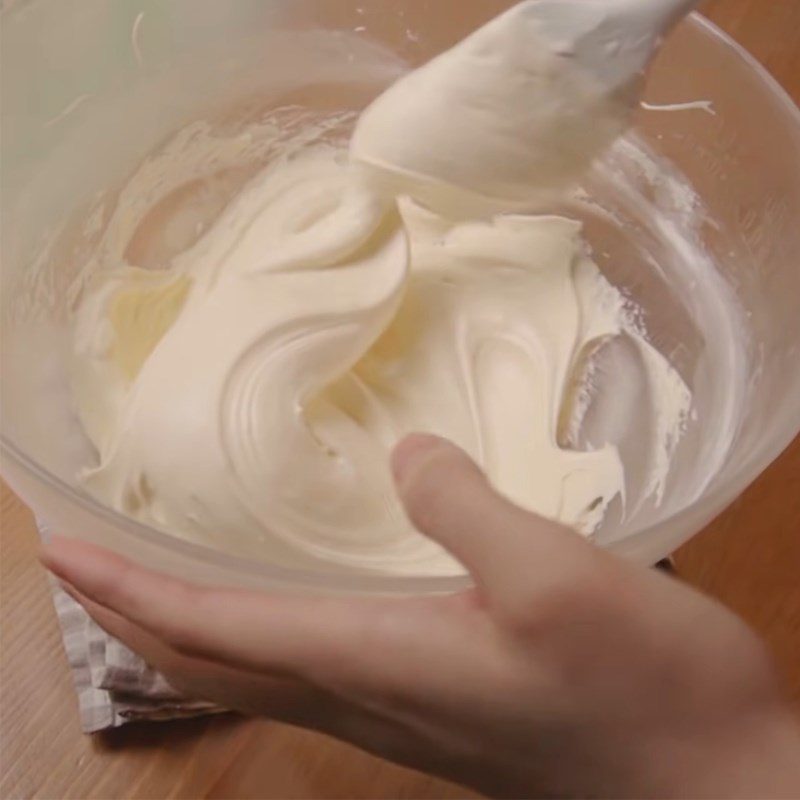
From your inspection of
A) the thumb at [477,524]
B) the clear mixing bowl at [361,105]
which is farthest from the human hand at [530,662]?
the clear mixing bowl at [361,105]

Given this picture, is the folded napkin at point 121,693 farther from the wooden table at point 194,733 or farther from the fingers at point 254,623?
A: the fingers at point 254,623

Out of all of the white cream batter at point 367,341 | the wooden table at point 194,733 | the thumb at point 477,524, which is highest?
the thumb at point 477,524

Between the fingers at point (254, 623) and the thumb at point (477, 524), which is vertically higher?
the thumb at point (477, 524)

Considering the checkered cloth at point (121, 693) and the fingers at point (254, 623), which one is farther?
the checkered cloth at point (121, 693)

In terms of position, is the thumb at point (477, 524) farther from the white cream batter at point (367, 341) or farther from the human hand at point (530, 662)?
the white cream batter at point (367, 341)

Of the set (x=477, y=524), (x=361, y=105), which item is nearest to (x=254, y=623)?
(x=477, y=524)

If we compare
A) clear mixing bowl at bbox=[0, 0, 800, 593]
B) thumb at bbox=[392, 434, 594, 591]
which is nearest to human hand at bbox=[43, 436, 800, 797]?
thumb at bbox=[392, 434, 594, 591]

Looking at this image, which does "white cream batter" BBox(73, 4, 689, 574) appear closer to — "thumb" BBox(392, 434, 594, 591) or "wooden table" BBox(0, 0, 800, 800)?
"wooden table" BBox(0, 0, 800, 800)
